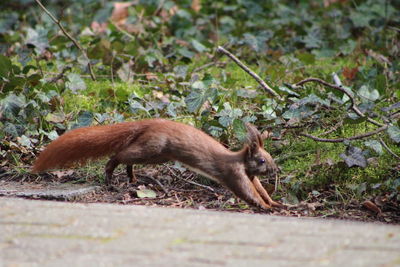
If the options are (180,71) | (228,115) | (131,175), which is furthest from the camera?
(180,71)

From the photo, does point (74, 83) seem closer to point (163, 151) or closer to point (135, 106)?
point (135, 106)

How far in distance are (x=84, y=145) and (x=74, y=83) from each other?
1422 millimetres

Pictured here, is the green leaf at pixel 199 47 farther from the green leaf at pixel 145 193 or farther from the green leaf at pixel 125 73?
the green leaf at pixel 145 193

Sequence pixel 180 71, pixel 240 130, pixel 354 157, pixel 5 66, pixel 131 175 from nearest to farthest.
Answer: pixel 354 157
pixel 240 130
pixel 131 175
pixel 5 66
pixel 180 71

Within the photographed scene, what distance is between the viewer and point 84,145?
4316 millimetres

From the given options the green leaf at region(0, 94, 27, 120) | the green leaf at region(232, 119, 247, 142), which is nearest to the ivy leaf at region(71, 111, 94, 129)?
the green leaf at region(0, 94, 27, 120)

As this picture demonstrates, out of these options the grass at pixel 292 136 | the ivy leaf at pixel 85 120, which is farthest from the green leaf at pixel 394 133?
the ivy leaf at pixel 85 120

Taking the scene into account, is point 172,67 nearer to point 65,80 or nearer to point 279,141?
point 65,80

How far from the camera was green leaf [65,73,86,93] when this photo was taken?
5586mm

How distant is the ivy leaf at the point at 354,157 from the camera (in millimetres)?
4156

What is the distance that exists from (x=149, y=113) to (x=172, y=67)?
159cm

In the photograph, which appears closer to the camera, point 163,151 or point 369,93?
point 163,151

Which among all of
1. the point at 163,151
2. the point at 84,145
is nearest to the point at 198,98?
the point at 163,151

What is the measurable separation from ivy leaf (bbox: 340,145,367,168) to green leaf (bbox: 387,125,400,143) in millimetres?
208
